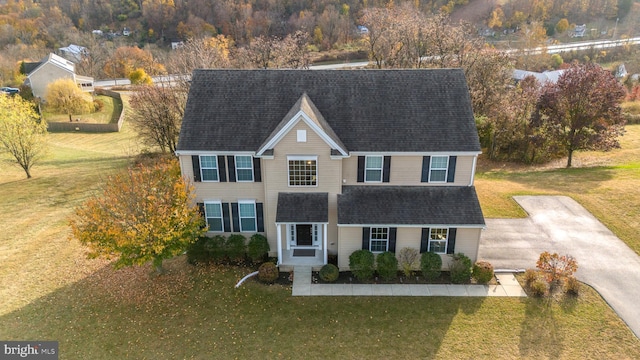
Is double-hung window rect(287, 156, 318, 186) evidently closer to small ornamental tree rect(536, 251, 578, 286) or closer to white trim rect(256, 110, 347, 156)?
white trim rect(256, 110, 347, 156)

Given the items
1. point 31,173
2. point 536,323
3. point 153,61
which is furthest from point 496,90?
point 153,61

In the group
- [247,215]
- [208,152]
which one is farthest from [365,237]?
[208,152]

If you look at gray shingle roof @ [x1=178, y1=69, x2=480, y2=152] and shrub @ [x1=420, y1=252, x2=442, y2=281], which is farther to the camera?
gray shingle roof @ [x1=178, y1=69, x2=480, y2=152]

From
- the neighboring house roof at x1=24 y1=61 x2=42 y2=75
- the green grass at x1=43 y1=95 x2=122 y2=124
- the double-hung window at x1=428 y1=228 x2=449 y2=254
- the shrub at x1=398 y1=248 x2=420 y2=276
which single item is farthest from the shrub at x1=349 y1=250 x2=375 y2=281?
the neighboring house roof at x1=24 y1=61 x2=42 y2=75

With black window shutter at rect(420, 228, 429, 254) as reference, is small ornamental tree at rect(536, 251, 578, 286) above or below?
below

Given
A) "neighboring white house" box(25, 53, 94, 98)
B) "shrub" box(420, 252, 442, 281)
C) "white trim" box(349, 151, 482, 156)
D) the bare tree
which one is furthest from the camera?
"neighboring white house" box(25, 53, 94, 98)

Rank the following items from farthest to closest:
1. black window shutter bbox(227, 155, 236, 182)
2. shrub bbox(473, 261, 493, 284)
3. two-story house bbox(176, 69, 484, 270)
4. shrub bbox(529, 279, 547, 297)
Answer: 1. black window shutter bbox(227, 155, 236, 182)
2. two-story house bbox(176, 69, 484, 270)
3. shrub bbox(473, 261, 493, 284)
4. shrub bbox(529, 279, 547, 297)

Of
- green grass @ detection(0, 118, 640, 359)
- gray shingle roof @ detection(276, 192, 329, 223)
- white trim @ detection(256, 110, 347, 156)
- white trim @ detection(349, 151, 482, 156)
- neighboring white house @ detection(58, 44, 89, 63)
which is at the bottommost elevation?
green grass @ detection(0, 118, 640, 359)
